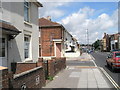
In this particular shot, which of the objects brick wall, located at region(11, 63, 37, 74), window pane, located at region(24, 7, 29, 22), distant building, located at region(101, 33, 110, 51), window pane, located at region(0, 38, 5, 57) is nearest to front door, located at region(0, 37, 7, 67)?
window pane, located at region(0, 38, 5, 57)

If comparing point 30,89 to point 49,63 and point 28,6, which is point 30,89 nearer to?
point 49,63

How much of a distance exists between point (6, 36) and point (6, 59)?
Answer: 1.21 m

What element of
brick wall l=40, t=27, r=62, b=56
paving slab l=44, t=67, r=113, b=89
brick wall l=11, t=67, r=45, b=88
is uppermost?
brick wall l=40, t=27, r=62, b=56

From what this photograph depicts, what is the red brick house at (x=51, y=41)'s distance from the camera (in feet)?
106

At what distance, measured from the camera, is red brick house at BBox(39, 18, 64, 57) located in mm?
32250

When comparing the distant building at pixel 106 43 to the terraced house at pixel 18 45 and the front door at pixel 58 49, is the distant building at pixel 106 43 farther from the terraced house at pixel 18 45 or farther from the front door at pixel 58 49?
the terraced house at pixel 18 45

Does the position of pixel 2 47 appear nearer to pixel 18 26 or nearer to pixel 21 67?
pixel 21 67

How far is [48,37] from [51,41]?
1.20 metres

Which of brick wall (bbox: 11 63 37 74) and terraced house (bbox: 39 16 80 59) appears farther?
terraced house (bbox: 39 16 80 59)

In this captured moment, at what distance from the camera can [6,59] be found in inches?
386

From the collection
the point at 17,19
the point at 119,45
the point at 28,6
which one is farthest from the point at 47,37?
the point at 119,45

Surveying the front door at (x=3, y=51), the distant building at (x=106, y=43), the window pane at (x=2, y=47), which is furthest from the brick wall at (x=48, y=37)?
the distant building at (x=106, y=43)

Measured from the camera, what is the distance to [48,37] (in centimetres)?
3294

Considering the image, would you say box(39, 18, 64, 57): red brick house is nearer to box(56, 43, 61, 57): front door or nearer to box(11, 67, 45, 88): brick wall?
box(56, 43, 61, 57): front door
